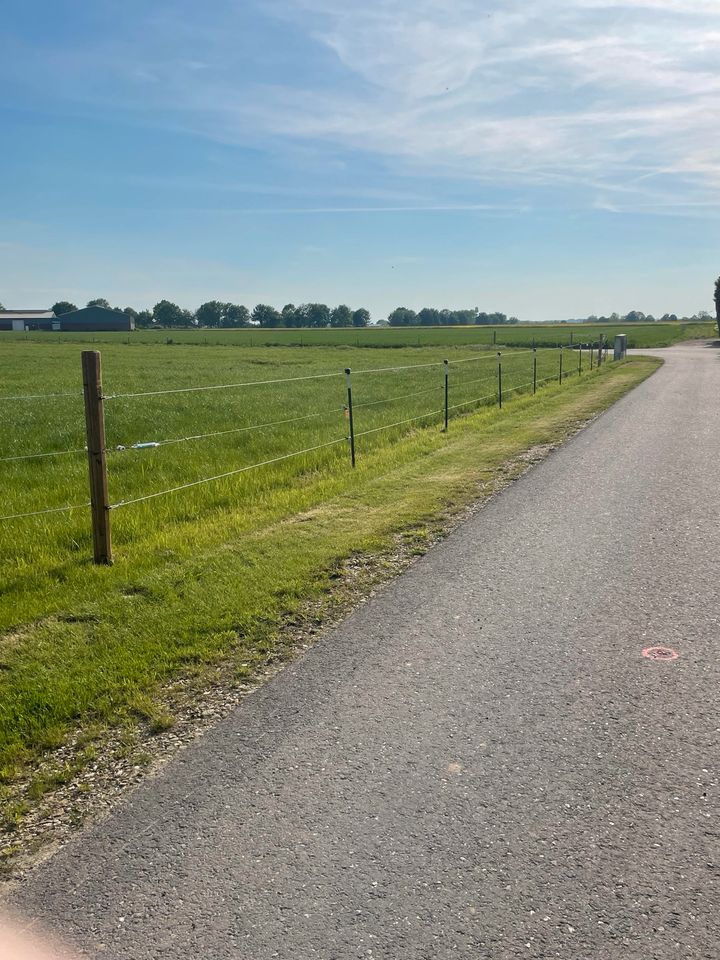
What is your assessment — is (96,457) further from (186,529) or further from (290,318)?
(290,318)

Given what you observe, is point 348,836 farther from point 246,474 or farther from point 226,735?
point 246,474

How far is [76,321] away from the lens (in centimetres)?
15238

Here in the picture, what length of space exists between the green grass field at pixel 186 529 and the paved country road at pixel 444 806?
76 cm

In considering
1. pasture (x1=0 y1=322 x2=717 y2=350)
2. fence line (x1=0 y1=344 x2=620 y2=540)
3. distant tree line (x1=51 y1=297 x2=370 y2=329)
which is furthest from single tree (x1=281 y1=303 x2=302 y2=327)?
fence line (x1=0 y1=344 x2=620 y2=540)

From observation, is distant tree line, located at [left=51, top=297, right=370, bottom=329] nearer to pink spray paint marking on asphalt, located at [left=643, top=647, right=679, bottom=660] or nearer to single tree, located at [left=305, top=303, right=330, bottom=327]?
single tree, located at [left=305, top=303, right=330, bottom=327]

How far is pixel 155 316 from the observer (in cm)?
18312

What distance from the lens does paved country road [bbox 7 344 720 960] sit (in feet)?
8.15

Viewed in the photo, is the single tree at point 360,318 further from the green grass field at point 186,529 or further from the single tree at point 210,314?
the green grass field at point 186,529

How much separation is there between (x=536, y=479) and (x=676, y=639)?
18.1 ft

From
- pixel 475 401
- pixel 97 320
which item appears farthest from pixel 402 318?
pixel 475 401

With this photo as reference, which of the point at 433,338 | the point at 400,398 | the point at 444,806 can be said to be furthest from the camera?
the point at 433,338

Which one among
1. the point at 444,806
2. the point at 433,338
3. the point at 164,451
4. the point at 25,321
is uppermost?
the point at 25,321

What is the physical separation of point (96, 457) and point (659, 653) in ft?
15.0

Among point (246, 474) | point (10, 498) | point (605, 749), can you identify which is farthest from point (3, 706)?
point (246, 474)
